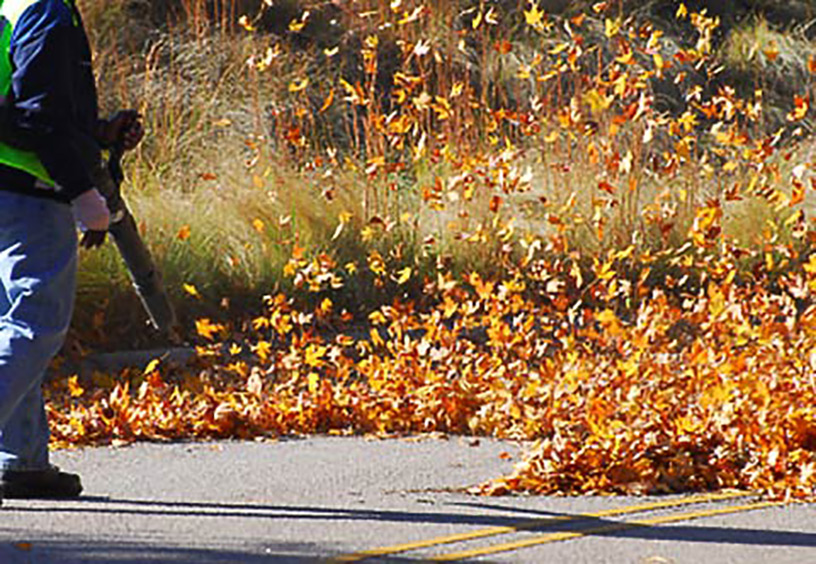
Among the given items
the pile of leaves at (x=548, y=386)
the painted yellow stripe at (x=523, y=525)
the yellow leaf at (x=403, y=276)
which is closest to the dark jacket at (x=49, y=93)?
the painted yellow stripe at (x=523, y=525)

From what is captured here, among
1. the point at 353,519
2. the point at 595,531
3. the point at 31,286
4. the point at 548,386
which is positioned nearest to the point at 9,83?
the point at 31,286

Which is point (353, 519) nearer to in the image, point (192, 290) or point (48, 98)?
point (48, 98)

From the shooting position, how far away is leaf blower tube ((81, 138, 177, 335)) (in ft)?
18.3

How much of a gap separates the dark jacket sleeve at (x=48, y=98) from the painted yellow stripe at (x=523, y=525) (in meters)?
1.37

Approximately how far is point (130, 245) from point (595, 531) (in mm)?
1815

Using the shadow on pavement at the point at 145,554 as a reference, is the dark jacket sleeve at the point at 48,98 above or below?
above

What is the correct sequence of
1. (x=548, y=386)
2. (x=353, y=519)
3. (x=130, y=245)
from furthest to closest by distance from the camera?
1. (x=548, y=386)
2. (x=130, y=245)
3. (x=353, y=519)

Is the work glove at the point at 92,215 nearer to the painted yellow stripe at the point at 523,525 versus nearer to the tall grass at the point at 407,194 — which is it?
the painted yellow stripe at the point at 523,525

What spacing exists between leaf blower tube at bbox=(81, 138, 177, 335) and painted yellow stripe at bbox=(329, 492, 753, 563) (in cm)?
130

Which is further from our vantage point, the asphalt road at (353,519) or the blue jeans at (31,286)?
the blue jeans at (31,286)

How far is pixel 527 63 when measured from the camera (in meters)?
17.1

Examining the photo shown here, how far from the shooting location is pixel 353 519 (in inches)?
219

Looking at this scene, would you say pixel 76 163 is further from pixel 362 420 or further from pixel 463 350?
pixel 463 350

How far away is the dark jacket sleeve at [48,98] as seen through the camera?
16.8 feet
